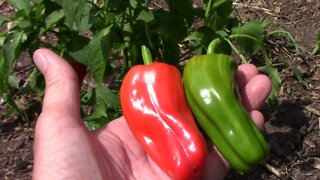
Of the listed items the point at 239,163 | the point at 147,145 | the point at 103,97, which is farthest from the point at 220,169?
the point at 103,97

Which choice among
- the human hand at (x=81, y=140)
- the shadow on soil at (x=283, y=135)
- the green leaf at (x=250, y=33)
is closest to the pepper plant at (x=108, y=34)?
the green leaf at (x=250, y=33)

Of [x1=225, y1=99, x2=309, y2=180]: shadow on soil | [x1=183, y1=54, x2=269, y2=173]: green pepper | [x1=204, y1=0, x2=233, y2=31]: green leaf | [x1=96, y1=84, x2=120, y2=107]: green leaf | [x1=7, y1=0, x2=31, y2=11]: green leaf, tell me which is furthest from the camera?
[x1=225, y1=99, x2=309, y2=180]: shadow on soil

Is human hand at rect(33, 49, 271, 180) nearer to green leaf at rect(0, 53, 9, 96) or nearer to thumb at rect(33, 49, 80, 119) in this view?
thumb at rect(33, 49, 80, 119)

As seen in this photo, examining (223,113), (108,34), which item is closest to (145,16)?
(108,34)

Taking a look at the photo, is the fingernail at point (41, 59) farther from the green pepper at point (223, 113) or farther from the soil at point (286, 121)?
the soil at point (286, 121)

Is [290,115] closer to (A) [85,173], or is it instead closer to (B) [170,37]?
(B) [170,37]

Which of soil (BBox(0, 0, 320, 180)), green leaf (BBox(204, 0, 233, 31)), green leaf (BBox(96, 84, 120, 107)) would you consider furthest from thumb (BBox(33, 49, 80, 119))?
soil (BBox(0, 0, 320, 180))

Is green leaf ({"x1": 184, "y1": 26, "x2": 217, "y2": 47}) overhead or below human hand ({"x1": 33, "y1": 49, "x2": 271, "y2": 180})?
overhead
